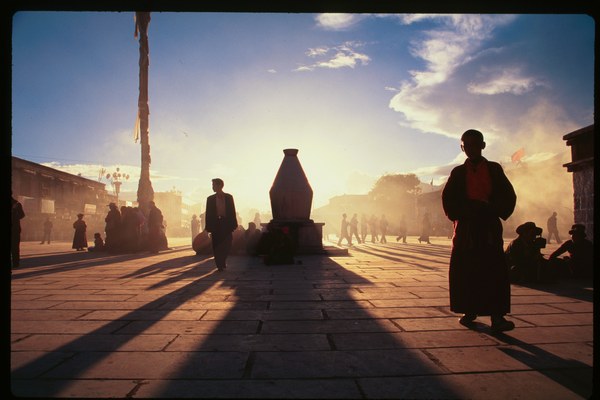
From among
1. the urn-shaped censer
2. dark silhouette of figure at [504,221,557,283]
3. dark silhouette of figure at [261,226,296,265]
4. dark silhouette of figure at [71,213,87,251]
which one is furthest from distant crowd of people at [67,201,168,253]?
dark silhouette of figure at [504,221,557,283]

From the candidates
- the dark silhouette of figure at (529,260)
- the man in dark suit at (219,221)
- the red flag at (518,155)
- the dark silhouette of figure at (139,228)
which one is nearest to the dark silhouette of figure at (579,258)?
the dark silhouette of figure at (529,260)

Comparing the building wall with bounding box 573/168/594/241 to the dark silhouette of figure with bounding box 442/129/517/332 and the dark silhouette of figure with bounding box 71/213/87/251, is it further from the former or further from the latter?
the dark silhouette of figure with bounding box 71/213/87/251

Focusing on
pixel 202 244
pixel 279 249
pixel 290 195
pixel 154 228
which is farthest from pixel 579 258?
pixel 154 228

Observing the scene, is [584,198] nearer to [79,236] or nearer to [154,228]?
[154,228]

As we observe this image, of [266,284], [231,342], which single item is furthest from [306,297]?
[231,342]

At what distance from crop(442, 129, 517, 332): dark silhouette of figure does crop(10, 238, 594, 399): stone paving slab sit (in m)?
0.27

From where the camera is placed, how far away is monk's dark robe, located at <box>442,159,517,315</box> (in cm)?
315

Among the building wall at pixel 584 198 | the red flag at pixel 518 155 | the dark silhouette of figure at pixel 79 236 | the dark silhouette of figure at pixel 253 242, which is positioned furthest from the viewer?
the red flag at pixel 518 155

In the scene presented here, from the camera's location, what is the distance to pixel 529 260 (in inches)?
217

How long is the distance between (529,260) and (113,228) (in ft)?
40.5

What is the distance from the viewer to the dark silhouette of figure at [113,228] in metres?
12.6

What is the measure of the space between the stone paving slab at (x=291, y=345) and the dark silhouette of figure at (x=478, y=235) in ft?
0.89

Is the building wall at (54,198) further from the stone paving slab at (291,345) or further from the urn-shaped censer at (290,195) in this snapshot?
the stone paving slab at (291,345)

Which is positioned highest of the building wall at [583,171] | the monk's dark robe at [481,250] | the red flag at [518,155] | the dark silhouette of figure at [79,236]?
the red flag at [518,155]
